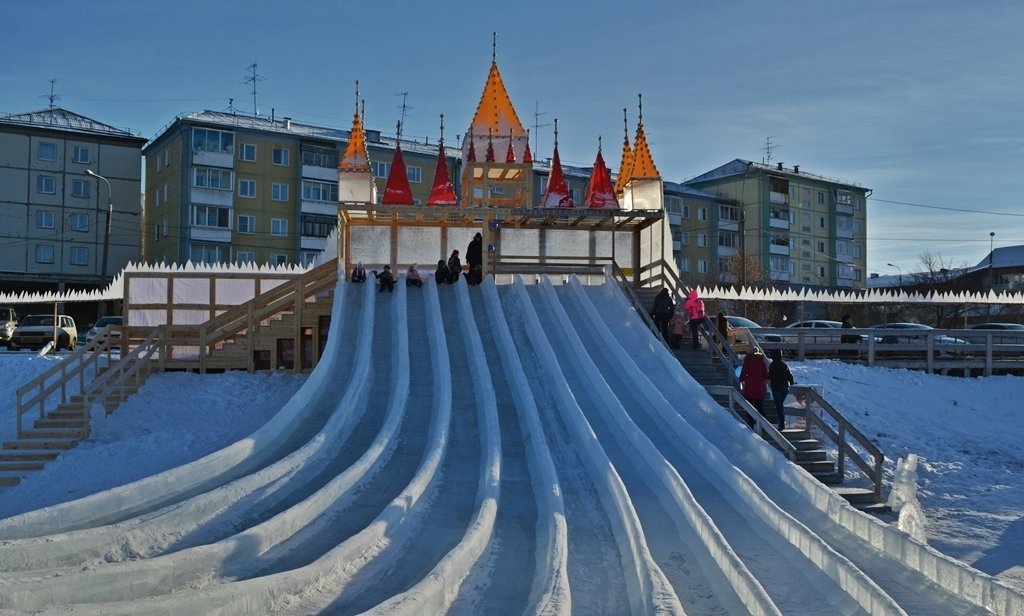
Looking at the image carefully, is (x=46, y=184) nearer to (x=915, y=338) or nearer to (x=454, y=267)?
(x=454, y=267)

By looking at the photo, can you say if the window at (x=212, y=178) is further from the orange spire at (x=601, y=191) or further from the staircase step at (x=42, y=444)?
the staircase step at (x=42, y=444)

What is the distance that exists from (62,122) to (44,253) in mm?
7469

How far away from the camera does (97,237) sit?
52.1m

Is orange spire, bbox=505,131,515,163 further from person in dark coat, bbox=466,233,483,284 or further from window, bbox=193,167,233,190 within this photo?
window, bbox=193,167,233,190

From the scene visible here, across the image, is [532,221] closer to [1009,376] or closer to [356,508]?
[1009,376]

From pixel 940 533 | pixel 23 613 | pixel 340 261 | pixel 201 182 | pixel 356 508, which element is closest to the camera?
pixel 23 613

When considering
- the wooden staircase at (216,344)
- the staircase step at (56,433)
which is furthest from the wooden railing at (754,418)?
the staircase step at (56,433)

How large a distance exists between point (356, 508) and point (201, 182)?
42.8 m

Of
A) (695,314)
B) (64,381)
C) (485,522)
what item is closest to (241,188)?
(64,381)

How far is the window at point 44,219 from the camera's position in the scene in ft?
168

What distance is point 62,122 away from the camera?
53.3m

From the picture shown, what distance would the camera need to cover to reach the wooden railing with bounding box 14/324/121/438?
1582 cm

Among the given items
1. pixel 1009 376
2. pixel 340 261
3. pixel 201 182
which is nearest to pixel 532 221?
pixel 340 261

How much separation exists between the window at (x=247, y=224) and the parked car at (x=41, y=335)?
21.4 m
